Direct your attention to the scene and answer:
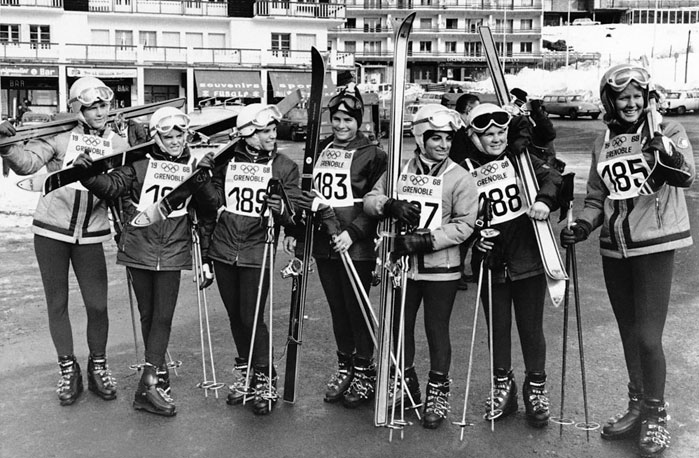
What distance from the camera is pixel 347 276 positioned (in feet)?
18.1

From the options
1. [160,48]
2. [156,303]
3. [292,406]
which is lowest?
[292,406]

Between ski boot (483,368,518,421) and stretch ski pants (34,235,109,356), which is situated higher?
stretch ski pants (34,235,109,356)

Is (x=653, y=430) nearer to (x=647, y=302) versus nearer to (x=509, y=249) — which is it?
(x=647, y=302)

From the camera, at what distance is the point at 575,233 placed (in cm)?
488

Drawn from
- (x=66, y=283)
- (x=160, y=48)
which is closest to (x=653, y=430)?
(x=66, y=283)

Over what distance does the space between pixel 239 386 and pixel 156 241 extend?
3.78ft

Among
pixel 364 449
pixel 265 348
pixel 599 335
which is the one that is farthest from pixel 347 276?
pixel 599 335

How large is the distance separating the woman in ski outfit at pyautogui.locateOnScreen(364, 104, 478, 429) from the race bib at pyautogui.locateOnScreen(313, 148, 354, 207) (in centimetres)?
27

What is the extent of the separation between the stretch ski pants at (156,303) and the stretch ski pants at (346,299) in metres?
1.01

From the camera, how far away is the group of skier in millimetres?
4770

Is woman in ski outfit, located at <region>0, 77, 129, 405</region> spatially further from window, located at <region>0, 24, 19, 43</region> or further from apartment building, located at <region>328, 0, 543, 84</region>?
apartment building, located at <region>328, 0, 543, 84</region>

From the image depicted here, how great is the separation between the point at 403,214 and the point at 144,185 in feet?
5.83

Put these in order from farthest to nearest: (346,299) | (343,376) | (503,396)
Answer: (343,376), (346,299), (503,396)

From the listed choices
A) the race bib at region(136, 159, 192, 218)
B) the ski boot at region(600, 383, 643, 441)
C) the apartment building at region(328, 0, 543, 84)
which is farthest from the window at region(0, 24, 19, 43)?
the ski boot at region(600, 383, 643, 441)
